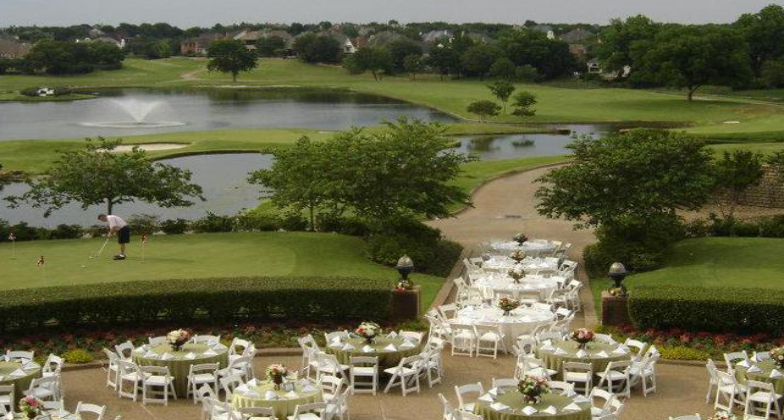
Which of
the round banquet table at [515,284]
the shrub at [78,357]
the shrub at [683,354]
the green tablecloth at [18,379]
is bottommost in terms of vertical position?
the shrub at [78,357]

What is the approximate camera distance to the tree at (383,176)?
3978cm

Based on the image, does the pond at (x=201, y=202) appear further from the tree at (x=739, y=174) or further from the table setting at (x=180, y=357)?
the table setting at (x=180, y=357)

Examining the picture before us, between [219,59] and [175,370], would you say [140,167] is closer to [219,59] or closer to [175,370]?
[175,370]

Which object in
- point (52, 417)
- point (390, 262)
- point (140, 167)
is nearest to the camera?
point (52, 417)

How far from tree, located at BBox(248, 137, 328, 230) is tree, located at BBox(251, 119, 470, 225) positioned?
3cm

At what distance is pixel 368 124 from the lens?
10762cm

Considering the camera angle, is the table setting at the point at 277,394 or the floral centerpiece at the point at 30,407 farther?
the table setting at the point at 277,394

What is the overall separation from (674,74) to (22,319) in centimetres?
10157

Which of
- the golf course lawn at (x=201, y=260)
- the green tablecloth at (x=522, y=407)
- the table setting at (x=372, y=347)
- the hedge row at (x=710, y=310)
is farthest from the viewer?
the golf course lawn at (x=201, y=260)

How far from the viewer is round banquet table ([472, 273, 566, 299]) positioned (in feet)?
99.1

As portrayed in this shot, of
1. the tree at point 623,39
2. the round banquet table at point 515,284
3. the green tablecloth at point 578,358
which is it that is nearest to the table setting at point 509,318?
the round banquet table at point 515,284

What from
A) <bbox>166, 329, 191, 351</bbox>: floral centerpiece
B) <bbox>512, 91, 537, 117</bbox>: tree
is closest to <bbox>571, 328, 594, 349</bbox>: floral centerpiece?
<bbox>166, 329, 191, 351</bbox>: floral centerpiece

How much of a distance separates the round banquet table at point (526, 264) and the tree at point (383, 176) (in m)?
5.34

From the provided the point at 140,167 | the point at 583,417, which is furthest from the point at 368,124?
the point at 583,417
